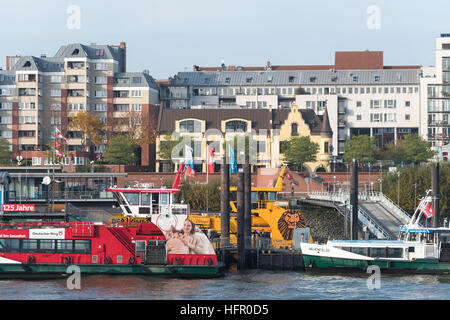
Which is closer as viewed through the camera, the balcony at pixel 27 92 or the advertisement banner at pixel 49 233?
the advertisement banner at pixel 49 233

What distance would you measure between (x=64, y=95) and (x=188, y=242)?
104366 mm

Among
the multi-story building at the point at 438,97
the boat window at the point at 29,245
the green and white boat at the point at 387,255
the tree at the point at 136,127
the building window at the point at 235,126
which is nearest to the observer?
the boat window at the point at 29,245

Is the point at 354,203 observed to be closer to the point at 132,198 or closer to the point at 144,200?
the point at 144,200

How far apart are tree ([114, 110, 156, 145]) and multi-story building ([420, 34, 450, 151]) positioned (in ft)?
164

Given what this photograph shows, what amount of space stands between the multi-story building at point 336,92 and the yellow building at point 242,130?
1742cm

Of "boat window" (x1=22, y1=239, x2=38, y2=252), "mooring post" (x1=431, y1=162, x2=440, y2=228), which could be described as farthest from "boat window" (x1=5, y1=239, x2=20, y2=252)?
"mooring post" (x1=431, y1=162, x2=440, y2=228)

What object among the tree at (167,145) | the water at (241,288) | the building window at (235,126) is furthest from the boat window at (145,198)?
the building window at (235,126)

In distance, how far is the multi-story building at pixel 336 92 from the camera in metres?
173

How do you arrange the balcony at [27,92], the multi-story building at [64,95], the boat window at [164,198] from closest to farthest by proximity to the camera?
the boat window at [164,198], the multi-story building at [64,95], the balcony at [27,92]

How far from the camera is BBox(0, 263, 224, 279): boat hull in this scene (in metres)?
62.6

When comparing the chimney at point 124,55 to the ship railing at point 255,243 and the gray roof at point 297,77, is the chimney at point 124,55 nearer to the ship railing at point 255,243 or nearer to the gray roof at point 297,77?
the gray roof at point 297,77

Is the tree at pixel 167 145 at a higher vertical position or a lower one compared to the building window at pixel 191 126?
lower

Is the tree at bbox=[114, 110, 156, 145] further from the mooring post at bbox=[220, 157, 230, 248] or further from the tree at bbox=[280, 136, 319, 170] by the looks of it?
the mooring post at bbox=[220, 157, 230, 248]
